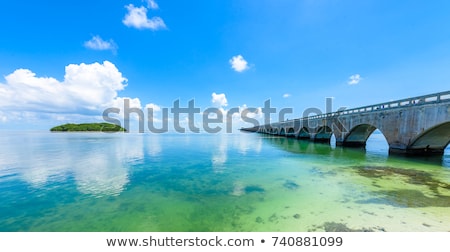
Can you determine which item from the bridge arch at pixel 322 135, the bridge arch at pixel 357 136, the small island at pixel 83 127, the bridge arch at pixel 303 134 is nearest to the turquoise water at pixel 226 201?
the bridge arch at pixel 357 136

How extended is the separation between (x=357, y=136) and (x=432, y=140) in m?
8.14

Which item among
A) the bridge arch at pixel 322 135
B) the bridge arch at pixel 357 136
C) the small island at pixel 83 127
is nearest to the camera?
the bridge arch at pixel 357 136

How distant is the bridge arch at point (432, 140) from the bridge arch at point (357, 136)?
6.33 metres

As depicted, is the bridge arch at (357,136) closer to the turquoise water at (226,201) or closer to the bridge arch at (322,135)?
the bridge arch at (322,135)

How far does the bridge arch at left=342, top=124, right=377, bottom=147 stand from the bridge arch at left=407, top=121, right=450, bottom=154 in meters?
6.33

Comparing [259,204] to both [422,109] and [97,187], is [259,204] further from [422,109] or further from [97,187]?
[422,109]

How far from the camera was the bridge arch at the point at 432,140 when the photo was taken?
12.6m

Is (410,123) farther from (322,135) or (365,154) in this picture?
(322,135)

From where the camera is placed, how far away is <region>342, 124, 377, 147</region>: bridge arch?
20969mm

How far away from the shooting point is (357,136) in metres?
22.1

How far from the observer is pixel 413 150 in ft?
45.6

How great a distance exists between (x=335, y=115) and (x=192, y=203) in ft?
82.3

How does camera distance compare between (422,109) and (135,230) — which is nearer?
(135,230)
